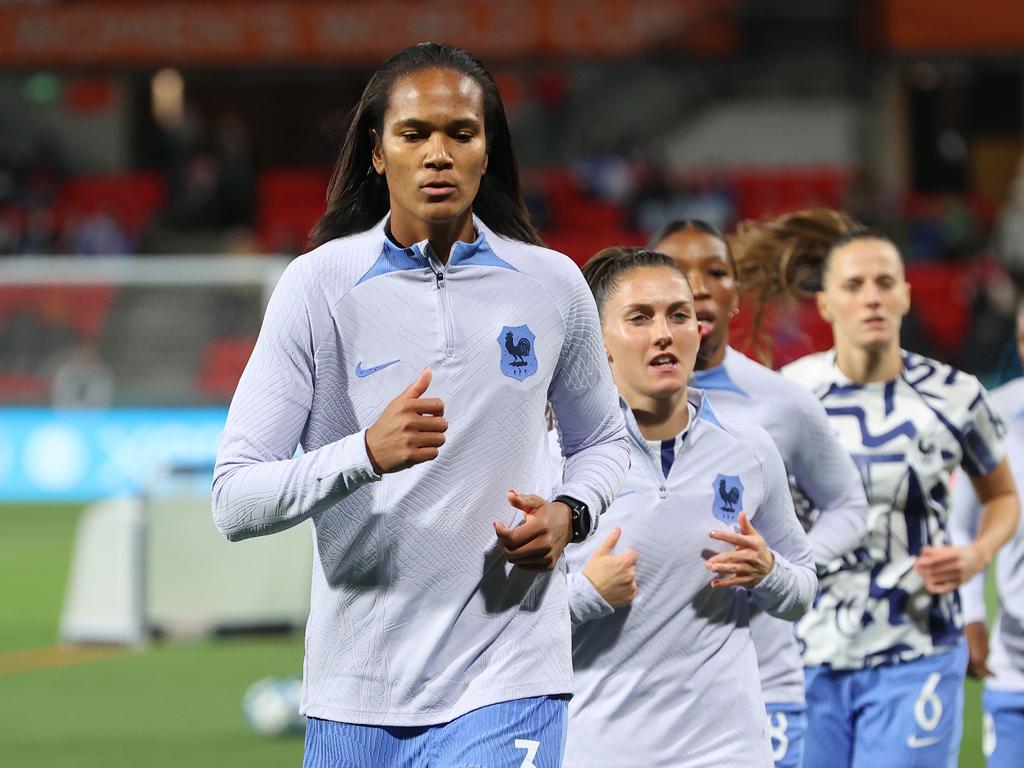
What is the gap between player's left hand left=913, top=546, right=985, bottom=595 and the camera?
192 inches

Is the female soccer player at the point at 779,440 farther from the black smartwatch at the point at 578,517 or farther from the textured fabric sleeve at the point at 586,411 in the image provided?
the black smartwatch at the point at 578,517

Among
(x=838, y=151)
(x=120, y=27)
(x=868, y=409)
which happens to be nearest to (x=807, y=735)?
(x=868, y=409)

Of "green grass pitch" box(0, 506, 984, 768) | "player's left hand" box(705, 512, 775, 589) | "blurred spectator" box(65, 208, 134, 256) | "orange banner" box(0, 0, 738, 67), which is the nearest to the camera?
"player's left hand" box(705, 512, 775, 589)

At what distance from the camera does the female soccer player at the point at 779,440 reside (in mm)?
4418

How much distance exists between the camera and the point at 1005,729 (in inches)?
207

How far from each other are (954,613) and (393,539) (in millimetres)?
2491

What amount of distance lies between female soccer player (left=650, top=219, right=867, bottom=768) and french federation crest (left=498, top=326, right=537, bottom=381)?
1.37 m

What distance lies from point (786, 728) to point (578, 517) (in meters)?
1.56

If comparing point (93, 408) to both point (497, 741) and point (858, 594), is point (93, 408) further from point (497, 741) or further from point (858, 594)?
point (497, 741)

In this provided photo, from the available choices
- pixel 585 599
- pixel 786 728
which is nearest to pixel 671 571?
pixel 585 599

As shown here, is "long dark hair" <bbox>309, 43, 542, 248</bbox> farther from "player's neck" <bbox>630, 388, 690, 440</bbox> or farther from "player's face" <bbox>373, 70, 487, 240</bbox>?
"player's neck" <bbox>630, 388, 690, 440</bbox>

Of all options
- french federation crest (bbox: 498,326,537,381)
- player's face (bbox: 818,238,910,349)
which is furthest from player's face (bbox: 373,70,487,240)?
player's face (bbox: 818,238,910,349)

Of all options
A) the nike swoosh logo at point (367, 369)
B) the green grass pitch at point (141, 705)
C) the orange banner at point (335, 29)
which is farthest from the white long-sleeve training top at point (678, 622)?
the orange banner at point (335, 29)

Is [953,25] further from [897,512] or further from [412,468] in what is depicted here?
[412,468]
